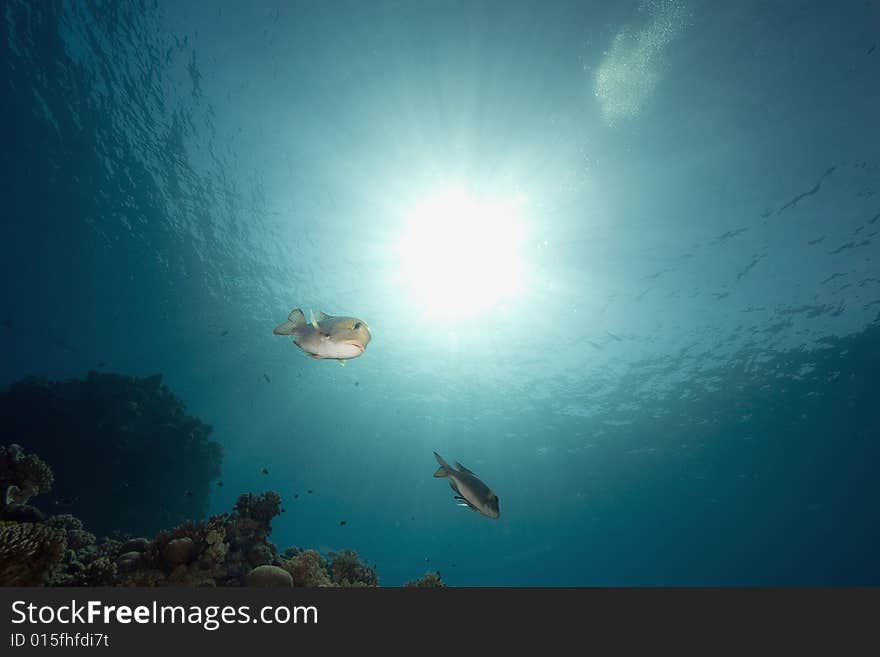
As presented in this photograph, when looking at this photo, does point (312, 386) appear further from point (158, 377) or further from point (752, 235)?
point (752, 235)

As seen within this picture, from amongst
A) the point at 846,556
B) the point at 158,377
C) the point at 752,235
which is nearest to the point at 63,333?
the point at 158,377

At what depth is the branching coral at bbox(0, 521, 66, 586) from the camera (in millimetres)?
3527

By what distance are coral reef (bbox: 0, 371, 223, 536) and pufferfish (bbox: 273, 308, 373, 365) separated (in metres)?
21.7

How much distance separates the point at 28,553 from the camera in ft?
12.0

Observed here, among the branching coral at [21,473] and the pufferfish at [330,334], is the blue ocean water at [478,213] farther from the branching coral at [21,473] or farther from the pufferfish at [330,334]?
the pufferfish at [330,334]

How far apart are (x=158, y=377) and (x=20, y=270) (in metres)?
16.7

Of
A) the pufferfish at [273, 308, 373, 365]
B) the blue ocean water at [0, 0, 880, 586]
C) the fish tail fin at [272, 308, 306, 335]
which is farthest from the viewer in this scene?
the blue ocean water at [0, 0, 880, 586]

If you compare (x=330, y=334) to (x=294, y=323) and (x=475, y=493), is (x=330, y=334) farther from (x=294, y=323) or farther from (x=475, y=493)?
(x=475, y=493)

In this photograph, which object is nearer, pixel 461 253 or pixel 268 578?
pixel 268 578

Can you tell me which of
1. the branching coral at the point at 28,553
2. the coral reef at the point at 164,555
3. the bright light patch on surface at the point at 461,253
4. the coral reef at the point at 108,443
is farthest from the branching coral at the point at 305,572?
the coral reef at the point at 108,443

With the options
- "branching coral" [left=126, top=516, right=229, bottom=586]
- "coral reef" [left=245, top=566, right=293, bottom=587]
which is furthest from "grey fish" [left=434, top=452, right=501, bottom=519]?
"branching coral" [left=126, top=516, right=229, bottom=586]

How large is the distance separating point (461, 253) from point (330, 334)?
59.8ft

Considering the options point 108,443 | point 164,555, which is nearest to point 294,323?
point 164,555

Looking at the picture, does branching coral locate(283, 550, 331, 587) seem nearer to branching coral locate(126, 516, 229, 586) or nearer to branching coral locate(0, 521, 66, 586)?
branching coral locate(126, 516, 229, 586)
